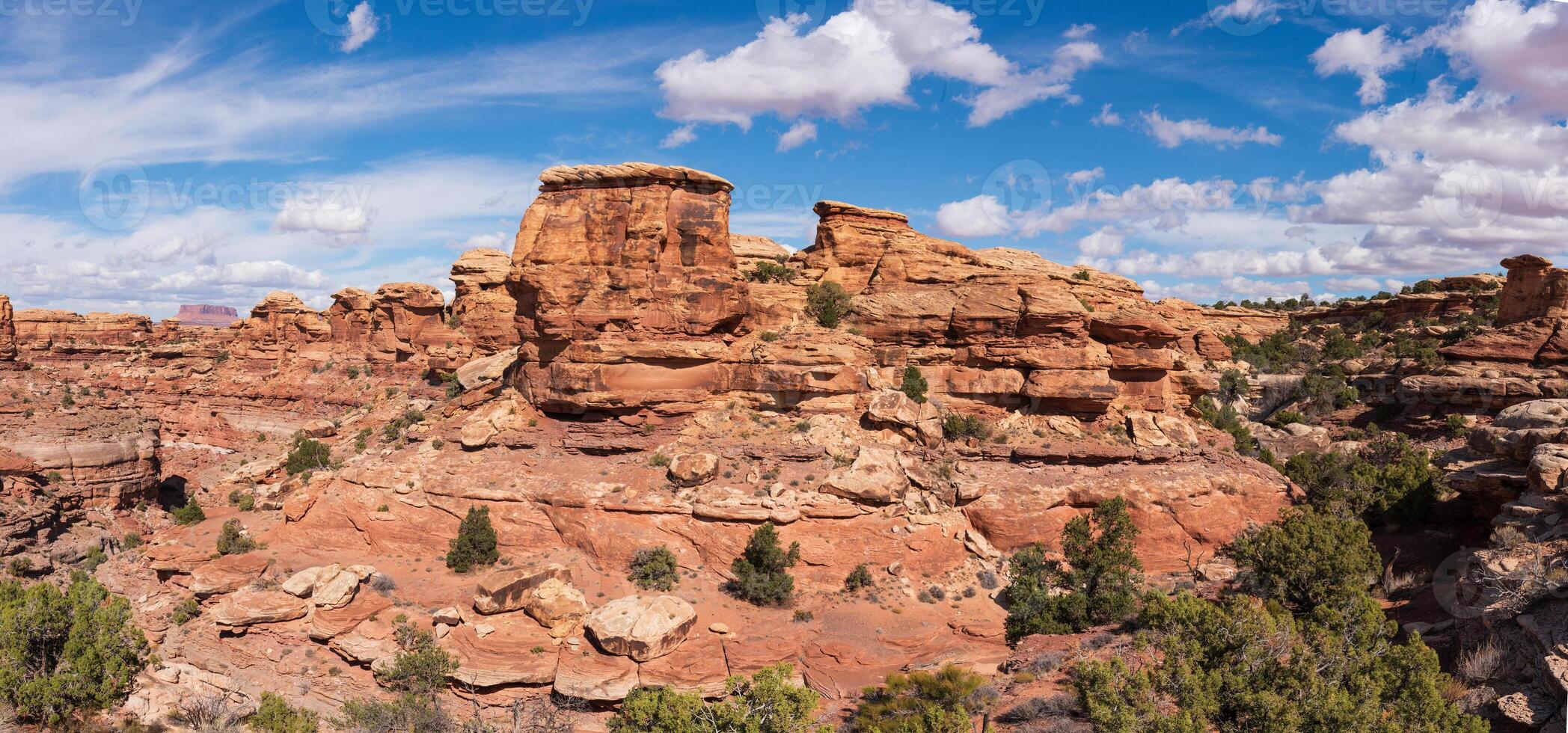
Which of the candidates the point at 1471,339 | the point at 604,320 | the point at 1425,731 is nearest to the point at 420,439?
the point at 604,320

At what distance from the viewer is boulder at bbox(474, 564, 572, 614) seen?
22.9 meters

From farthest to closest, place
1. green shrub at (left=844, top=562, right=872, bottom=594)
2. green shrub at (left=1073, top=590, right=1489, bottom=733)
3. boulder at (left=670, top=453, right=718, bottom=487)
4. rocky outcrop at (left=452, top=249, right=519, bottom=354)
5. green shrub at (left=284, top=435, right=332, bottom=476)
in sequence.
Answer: rocky outcrop at (left=452, top=249, right=519, bottom=354)
green shrub at (left=284, top=435, right=332, bottom=476)
boulder at (left=670, top=453, right=718, bottom=487)
green shrub at (left=844, top=562, right=872, bottom=594)
green shrub at (left=1073, top=590, right=1489, bottom=733)

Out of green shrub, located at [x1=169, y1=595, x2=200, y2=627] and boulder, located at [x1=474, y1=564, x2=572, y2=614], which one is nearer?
green shrub, located at [x1=169, y1=595, x2=200, y2=627]

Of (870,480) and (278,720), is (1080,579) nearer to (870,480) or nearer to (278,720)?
(870,480)

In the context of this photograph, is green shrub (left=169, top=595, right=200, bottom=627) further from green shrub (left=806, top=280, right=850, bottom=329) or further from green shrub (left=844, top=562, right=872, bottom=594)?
green shrub (left=806, top=280, right=850, bottom=329)

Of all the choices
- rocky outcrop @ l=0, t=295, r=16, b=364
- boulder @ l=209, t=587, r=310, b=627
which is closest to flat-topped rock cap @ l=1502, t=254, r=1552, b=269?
boulder @ l=209, t=587, r=310, b=627

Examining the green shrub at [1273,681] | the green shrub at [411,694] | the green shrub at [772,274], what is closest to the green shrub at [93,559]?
the green shrub at [411,694]

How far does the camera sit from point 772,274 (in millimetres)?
39500

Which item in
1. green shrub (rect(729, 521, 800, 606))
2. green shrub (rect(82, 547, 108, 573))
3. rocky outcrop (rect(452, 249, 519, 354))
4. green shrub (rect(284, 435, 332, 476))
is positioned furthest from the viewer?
rocky outcrop (rect(452, 249, 519, 354))

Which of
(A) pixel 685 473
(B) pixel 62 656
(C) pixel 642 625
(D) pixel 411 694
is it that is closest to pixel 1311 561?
(C) pixel 642 625

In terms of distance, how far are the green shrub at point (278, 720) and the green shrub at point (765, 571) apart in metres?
12.4

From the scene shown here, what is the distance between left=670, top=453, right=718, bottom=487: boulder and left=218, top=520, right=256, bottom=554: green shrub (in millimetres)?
15323

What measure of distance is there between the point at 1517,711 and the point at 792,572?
715 inches

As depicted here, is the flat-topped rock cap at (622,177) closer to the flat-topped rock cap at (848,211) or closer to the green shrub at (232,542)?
the flat-topped rock cap at (848,211)
